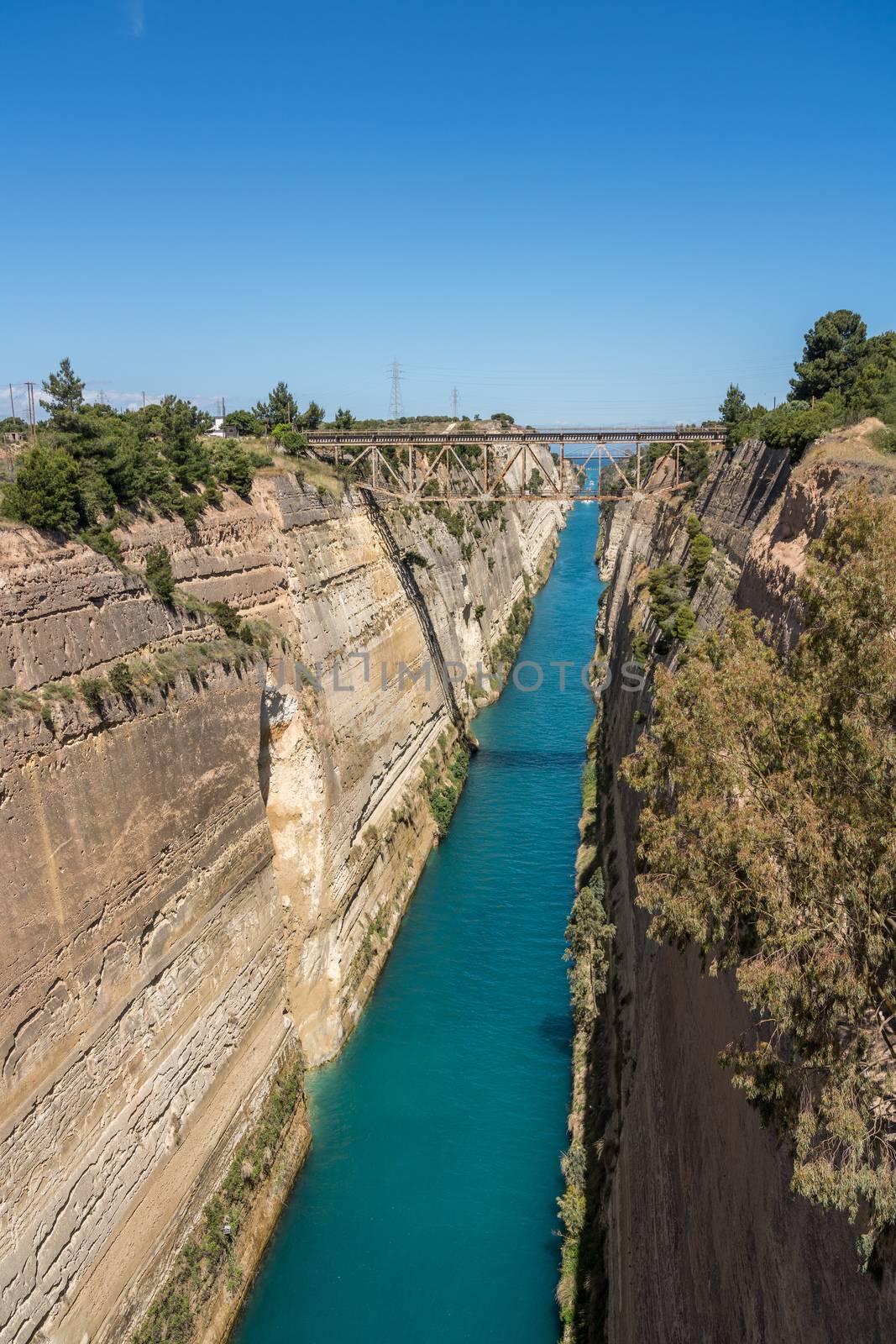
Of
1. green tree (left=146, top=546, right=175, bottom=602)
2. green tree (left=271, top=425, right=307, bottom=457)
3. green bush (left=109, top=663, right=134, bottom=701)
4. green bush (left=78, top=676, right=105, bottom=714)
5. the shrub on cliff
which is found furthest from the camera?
green tree (left=271, top=425, right=307, bottom=457)

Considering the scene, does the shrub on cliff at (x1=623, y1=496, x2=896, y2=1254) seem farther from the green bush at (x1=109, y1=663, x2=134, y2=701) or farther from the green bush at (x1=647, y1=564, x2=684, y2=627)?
the green bush at (x1=647, y1=564, x2=684, y2=627)

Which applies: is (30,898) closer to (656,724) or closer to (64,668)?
(64,668)

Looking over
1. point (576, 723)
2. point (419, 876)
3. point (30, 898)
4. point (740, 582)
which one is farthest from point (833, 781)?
point (576, 723)

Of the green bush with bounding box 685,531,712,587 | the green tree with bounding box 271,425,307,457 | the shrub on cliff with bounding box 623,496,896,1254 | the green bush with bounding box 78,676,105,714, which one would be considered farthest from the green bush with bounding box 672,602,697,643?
the shrub on cliff with bounding box 623,496,896,1254

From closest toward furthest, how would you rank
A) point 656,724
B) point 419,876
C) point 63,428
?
point 656,724
point 63,428
point 419,876

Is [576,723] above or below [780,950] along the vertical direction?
below

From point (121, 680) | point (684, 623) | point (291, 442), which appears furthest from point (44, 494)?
point (684, 623)

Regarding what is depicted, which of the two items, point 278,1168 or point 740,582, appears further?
point 740,582

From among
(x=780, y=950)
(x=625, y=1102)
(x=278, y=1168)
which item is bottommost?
(x=278, y=1168)
